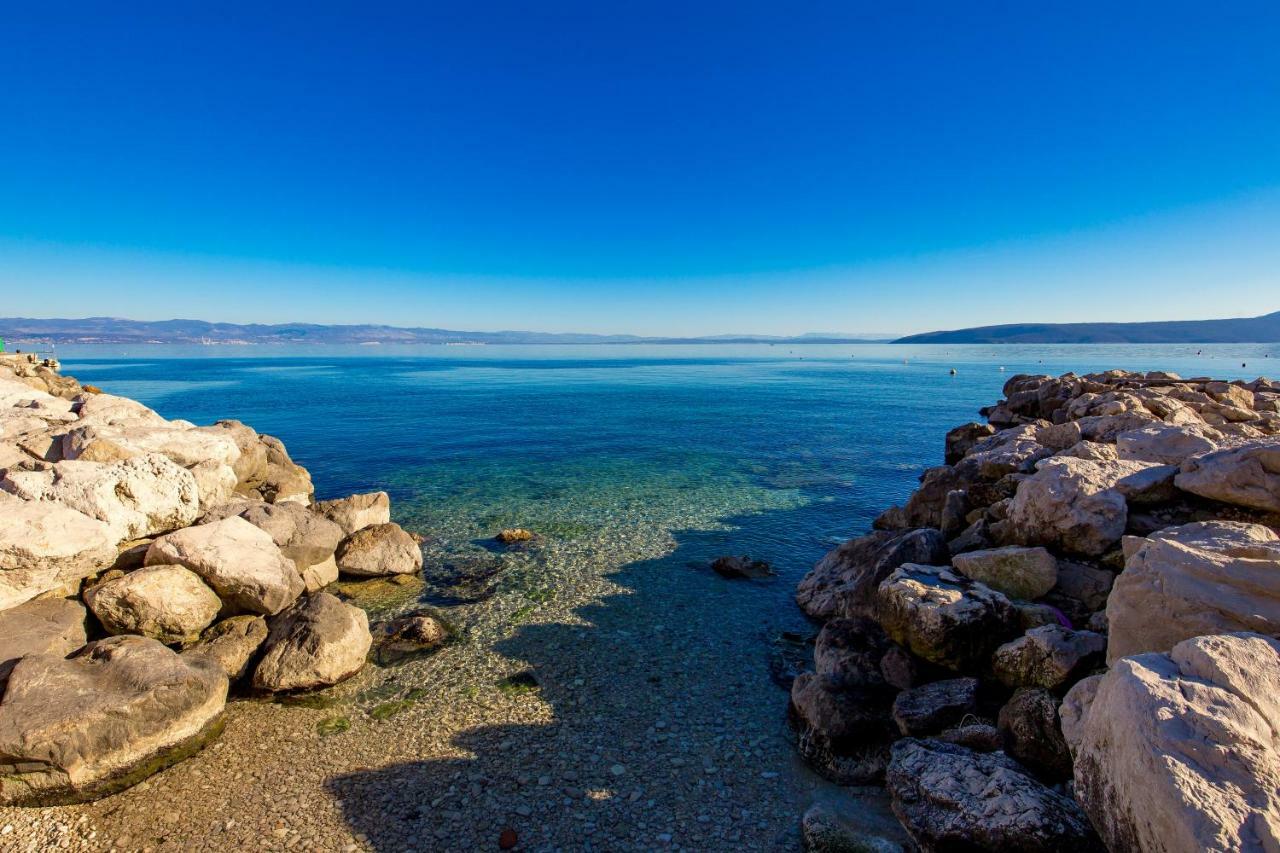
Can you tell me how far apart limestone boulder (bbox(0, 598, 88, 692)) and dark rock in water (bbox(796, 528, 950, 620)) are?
17.4 metres

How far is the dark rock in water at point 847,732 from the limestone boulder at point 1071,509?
197 inches

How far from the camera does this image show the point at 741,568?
19.9m

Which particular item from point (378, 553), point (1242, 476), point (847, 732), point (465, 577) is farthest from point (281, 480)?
point (1242, 476)

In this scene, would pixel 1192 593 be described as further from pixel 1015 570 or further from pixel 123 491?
pixel 123 491

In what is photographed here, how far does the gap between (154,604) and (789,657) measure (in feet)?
50.1

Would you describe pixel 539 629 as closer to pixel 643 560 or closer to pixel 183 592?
pixel 643 560

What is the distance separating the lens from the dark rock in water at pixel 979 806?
272 inches

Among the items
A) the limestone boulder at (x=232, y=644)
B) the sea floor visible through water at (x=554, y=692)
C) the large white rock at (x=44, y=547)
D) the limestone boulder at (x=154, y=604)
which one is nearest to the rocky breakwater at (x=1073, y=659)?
the sea floor visible through water at (x=554, y=692)

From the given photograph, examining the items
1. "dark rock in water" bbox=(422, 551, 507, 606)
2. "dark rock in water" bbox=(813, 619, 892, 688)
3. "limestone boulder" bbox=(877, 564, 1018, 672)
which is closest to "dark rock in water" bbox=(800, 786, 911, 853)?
"dark rock in water" bbox=(813, 619, 892, 688)

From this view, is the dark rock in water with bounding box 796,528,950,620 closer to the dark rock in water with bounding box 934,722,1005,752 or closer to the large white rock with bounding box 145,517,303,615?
the dark rock in water with bounding box 934,722,1005,752

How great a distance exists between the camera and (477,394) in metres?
82.4

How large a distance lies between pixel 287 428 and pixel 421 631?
149ft

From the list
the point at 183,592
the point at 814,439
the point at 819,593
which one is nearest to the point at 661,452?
the point at 814,439

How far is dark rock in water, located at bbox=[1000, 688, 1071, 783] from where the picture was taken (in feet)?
27.0
